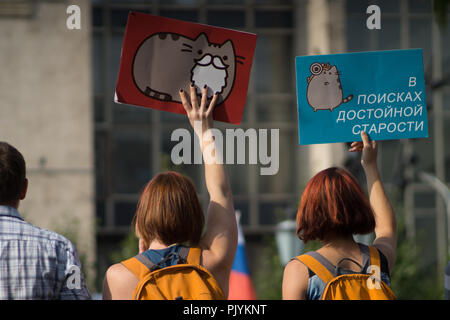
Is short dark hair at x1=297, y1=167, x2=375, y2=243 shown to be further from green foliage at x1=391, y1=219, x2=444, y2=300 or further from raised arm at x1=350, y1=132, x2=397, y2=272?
green foliage at x1=391, y1=219, x2=444, y2=300

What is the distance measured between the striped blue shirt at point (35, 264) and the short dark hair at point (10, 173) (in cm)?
6

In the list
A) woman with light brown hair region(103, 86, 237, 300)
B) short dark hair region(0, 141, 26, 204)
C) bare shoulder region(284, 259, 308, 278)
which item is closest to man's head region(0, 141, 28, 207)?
short dark hair region(0, 141, 26, 204)

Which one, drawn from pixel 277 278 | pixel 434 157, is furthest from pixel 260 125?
pixel 277 278

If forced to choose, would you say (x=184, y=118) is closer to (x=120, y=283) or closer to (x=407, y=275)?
(x=407, y=275)

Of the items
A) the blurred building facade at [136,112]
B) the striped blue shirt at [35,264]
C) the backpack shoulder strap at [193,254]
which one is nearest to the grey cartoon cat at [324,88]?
the backpack shoulder strap at [193,254]

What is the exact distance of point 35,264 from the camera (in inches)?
107

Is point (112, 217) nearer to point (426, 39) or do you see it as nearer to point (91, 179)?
point (91, 179)

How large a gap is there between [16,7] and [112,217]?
20.2 ft

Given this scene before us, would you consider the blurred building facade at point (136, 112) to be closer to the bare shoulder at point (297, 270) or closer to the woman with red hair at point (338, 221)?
the woman with red hair at point (338, 221)

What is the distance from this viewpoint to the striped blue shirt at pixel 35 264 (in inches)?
106

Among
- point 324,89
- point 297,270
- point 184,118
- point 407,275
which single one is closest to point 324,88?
point 324,89

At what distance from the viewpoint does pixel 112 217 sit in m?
18.9

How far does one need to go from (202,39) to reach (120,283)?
1269 mm

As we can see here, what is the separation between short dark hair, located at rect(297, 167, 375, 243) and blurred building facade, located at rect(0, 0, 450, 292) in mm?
14557
